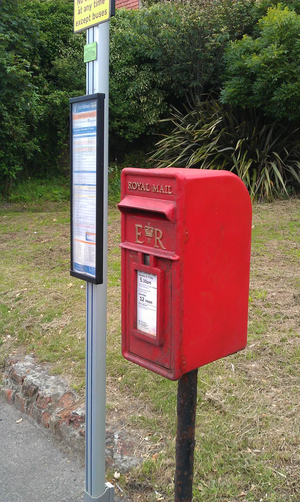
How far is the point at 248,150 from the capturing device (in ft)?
30.2

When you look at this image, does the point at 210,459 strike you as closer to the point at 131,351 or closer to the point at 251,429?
the point at 251,429

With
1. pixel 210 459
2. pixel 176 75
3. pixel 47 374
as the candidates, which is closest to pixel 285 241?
pixel 47 374

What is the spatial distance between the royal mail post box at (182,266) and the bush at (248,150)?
22.1 ft

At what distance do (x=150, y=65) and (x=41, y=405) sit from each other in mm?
9487

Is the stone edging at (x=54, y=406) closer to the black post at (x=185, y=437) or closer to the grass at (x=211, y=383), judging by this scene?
the grass at (x=211, y=383)

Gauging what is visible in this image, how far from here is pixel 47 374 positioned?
143 inches

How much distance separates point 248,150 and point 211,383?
682cm

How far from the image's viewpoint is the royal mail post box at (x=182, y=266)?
68.4 inches

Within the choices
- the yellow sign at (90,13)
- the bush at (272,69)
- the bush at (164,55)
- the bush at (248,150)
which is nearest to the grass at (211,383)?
the yellow sign at (90,13)

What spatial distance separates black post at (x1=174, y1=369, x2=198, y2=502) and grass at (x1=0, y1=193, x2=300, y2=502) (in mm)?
376

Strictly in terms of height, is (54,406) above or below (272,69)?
below

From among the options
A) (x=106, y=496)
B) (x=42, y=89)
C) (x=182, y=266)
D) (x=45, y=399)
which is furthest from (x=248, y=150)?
(x=182, y=266)

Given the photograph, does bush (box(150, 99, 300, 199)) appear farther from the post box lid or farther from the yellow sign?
the post box lid

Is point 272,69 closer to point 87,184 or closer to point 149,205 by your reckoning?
point 87,184
